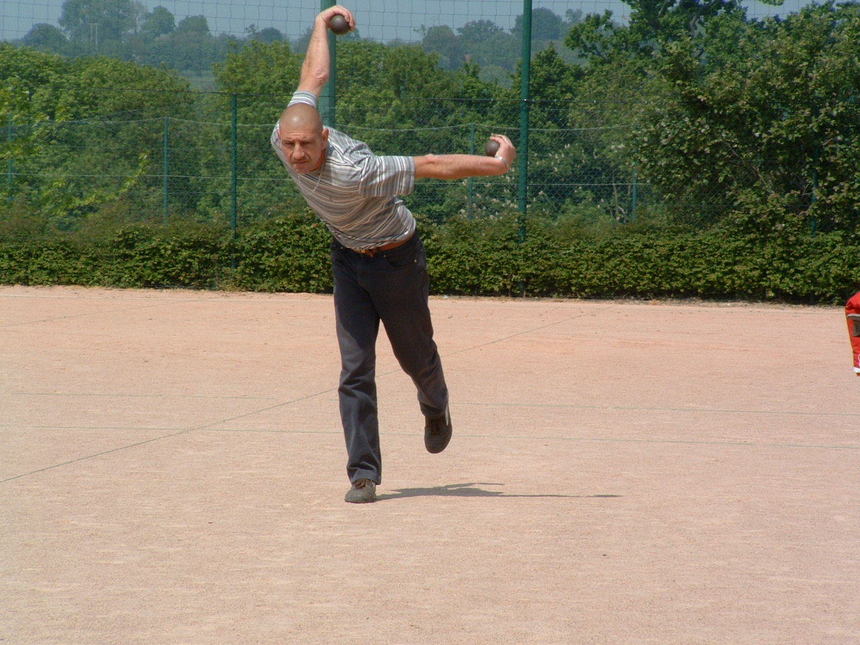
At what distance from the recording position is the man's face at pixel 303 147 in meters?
4.80

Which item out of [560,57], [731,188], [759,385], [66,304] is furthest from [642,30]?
[759,385]

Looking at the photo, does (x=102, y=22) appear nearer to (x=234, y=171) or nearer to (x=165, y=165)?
(x=165, y=165)

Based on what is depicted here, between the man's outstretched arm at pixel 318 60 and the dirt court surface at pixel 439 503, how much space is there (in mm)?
1812

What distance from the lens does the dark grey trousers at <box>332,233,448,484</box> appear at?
5.29 m

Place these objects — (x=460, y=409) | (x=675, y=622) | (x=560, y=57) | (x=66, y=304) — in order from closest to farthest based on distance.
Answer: (x=675, y=622) < (x=460, y=409) < (x=66, y=304) < (x=560, y=57)

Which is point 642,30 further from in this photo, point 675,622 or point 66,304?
point 675,622

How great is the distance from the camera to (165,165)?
18.8 metres

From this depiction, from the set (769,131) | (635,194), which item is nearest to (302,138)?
(769,131)

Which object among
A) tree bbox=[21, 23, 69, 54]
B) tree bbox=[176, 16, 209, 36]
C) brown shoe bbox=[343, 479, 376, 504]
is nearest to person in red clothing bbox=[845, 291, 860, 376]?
brown shoe bbox=[343, 479, 376, 504]

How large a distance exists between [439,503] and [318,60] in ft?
6.58

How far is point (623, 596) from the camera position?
13.0ft

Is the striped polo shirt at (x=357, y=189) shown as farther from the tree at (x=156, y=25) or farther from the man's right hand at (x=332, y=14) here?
the tree at (x=156, y=25)

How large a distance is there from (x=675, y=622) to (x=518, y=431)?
3.45 meters

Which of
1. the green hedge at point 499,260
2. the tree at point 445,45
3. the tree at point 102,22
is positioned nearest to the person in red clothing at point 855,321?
the green hedge at point 499,260
